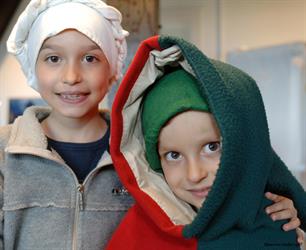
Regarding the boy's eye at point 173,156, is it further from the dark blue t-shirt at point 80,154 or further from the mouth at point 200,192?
the dark blue t-shirt at point 80,154

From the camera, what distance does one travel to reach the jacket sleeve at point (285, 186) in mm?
732

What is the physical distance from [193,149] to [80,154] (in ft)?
1.02

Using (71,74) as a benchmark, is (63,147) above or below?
below

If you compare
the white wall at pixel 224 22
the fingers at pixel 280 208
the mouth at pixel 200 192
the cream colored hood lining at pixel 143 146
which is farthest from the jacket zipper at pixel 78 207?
the white wall at pixel 224 22

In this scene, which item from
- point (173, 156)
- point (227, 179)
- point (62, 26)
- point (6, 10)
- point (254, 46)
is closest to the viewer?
point (227, 179)

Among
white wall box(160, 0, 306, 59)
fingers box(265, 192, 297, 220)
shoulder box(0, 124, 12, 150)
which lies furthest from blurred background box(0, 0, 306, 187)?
fingers box(265, 192, 297, 220)

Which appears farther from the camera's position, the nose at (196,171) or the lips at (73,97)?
the lips at (73,97)

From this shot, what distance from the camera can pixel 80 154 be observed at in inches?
34.6

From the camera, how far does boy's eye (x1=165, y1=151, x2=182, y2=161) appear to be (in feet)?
2.27

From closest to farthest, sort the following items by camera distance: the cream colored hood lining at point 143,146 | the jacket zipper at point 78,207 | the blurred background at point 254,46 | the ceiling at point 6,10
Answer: the cream colored hood lining at point 143,146, the jacket zipper at point 78,207, the ceiling at point 6,10, the blurred background at point 254,46

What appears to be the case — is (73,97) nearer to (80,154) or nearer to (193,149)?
(80,154)

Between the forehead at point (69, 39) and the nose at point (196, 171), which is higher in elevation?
the forehead at point (69, 39)

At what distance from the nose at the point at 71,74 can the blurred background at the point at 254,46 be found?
103 cm

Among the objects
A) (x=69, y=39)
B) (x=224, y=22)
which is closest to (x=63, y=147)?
(x=69, y=39)
